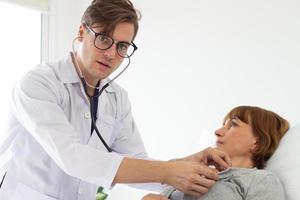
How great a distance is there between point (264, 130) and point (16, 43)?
75.6 inches

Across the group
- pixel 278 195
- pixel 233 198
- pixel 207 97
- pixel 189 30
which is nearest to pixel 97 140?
pixel 233 198

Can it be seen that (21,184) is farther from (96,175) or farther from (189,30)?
(189,30)

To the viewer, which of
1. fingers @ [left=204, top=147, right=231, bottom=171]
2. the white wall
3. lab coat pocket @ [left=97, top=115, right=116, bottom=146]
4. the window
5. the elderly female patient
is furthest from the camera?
the window

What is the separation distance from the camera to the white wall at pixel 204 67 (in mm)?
1835

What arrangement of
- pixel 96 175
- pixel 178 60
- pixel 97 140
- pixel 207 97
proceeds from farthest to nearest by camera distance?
pixel 178 60, pixel 207 97, pixel 97 140, pixel 96 175

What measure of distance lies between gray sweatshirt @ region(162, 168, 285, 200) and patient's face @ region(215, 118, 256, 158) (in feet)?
0.49

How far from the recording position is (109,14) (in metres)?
1.23

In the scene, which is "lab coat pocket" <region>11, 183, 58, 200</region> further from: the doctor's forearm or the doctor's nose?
the doctor's nose

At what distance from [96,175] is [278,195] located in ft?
1.91

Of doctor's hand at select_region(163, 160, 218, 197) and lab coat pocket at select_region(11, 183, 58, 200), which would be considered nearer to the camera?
doctor's hand at select_region(163, 160, 218, 197)

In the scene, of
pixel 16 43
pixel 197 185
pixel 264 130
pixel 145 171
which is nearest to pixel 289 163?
pixel 264 130

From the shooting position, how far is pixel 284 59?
5.98ft

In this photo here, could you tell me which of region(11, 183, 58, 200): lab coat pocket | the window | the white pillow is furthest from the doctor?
the window

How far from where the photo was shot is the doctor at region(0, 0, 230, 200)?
1085 millimetres
